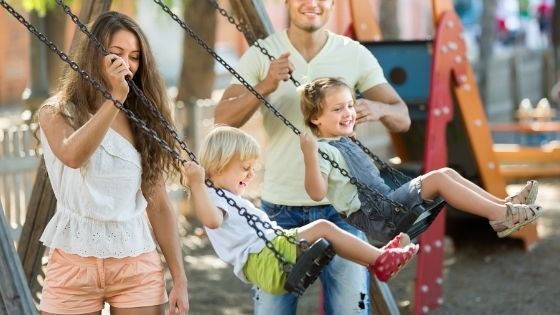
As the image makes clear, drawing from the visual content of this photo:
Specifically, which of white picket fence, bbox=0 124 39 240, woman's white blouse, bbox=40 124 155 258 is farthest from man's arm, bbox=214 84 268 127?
white picket fence, bbox=0 124 39 240

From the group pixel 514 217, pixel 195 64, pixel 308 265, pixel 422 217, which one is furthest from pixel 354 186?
pixel 195 64

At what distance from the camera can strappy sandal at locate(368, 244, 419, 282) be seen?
4.01 meters

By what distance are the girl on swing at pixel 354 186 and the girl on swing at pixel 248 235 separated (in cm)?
27

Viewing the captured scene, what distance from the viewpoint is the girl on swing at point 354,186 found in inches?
174

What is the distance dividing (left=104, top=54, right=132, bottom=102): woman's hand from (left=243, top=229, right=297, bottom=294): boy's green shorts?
699 millimetres

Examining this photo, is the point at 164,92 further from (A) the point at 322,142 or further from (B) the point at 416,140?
(B) the point at 416,140

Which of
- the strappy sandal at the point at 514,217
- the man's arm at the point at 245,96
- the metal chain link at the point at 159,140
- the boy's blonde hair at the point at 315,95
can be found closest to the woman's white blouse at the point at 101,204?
the metal chain link at the point at 159,140

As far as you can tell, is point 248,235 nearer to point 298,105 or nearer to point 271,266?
point 271,266

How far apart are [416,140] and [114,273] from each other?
Result: 197 inches

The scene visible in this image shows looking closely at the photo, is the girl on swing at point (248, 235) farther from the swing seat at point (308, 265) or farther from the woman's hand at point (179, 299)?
the woman's hand at point (179, 299)

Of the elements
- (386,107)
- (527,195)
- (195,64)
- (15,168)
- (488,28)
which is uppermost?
(386,107)

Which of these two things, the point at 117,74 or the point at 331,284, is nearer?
the point at 117,74

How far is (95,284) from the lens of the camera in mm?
3777

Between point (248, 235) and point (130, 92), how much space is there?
0.59 meters
